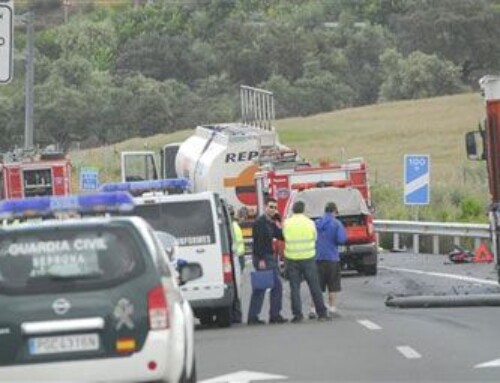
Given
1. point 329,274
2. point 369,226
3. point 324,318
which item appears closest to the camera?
point 324,318

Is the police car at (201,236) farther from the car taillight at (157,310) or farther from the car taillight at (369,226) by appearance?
the car taillight at (369,226)

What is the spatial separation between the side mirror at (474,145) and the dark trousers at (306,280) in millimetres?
2922

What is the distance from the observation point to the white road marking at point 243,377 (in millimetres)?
13930

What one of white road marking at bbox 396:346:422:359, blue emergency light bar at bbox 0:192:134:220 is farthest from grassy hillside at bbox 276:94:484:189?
blue emergency light bar at bbox 0:192:134:220

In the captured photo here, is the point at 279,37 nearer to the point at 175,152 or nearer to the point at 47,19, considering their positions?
the point at 175,152

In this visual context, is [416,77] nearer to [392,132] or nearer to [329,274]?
[392,132]

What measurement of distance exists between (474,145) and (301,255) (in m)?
3.08

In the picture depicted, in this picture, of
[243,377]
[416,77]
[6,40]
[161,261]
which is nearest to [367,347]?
[243,377]

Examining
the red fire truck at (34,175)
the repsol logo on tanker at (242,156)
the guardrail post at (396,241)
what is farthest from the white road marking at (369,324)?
the red fire truck at (34,175)

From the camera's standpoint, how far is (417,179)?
38250 millimetres

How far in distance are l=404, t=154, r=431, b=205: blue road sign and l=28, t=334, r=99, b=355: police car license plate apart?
2815 centimetres

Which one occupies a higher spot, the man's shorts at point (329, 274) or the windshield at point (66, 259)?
the windshield at point (66, 259)

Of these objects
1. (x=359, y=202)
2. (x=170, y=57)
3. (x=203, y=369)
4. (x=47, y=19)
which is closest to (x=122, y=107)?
(x=170, y=57)

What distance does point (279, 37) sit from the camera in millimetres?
113188
